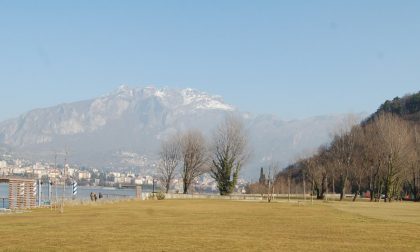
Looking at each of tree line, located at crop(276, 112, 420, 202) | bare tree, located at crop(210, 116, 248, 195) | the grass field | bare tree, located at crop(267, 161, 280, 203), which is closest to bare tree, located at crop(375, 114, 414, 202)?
tree line, located at crop(276, 112, 420, 202)

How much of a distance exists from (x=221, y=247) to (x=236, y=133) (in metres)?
97.9

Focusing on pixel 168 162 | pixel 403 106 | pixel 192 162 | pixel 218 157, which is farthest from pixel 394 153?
pixel 403 106

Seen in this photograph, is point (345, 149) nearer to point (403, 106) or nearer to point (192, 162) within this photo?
point (192, 162)

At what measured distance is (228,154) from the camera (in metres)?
119

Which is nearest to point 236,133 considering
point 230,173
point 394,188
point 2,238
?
point 230,173

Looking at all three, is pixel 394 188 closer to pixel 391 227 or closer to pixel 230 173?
pixel 230 173

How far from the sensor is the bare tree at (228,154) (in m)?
117

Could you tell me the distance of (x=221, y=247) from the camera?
25.7m

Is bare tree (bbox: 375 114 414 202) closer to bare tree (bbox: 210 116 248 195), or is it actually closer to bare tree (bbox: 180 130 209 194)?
bare tree (bbox: 210 116 248 195)

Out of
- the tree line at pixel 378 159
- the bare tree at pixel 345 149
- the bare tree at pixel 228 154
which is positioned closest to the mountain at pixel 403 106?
the tree line at pixel 378 159

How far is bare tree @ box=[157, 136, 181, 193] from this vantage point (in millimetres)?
132000

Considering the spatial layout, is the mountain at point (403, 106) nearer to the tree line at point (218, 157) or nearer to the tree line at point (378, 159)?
the tree line at point (378, 159)

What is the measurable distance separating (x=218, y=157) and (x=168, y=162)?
2100 cm

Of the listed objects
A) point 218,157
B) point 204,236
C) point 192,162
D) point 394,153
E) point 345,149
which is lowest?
point 204,236
